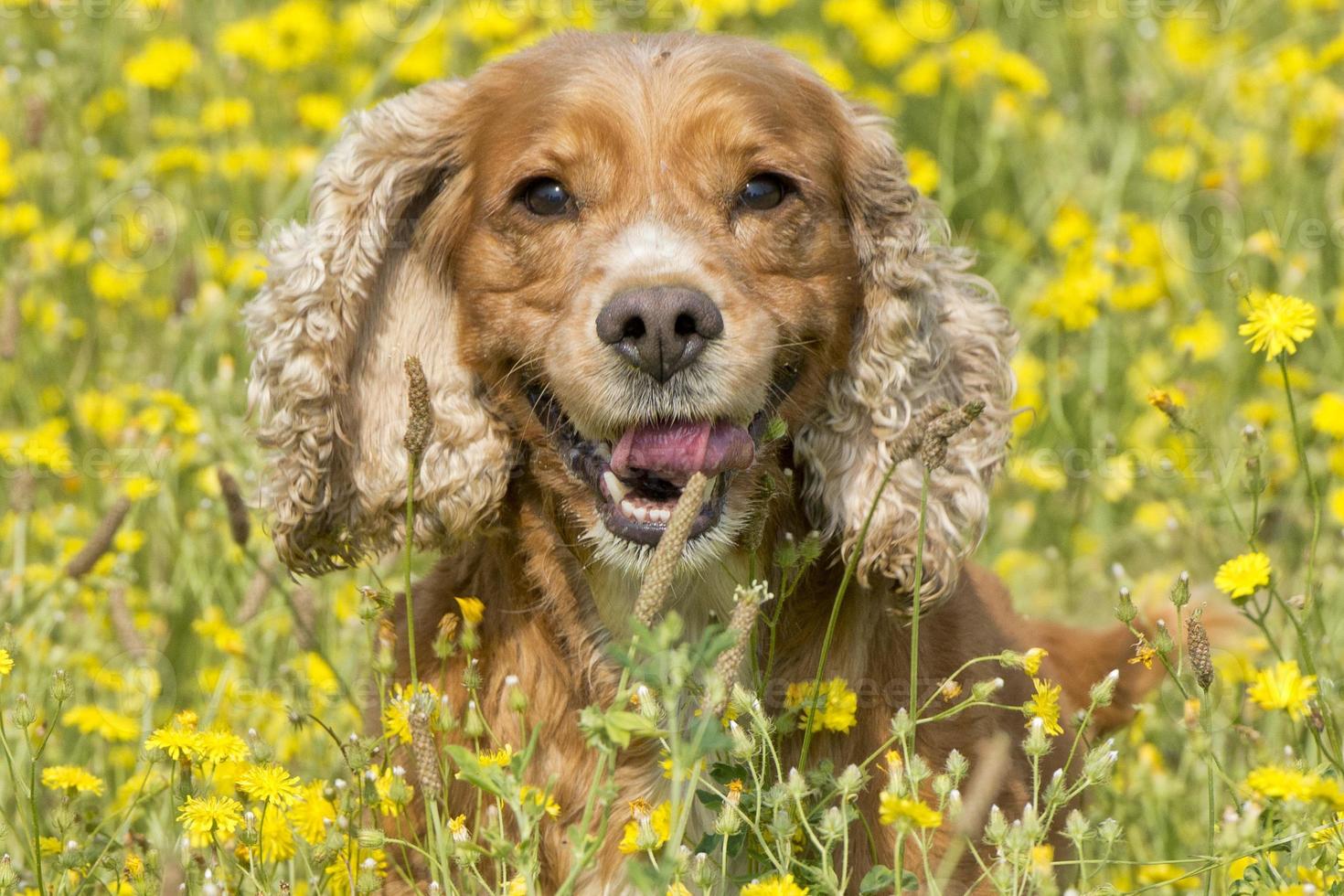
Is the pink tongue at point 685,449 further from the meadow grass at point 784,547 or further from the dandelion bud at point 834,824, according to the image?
the dandelion bud at point 834,824

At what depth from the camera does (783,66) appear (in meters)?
3.79

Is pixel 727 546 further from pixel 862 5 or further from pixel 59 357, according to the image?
pixel 862 5

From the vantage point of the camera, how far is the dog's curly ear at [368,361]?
12.1ft

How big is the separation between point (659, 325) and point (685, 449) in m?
0.28

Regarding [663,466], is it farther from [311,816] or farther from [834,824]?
[834,824]

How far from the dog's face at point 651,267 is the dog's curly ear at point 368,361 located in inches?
3.6

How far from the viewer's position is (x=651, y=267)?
3.33 metres

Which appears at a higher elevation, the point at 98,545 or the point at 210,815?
the point at 210,815

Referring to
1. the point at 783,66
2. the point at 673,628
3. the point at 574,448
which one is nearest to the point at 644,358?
the point at 574,448

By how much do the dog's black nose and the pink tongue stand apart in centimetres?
16

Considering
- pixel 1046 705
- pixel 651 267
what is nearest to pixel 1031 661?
→ pixel 1046 705

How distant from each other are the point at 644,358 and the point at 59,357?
3.28 metres

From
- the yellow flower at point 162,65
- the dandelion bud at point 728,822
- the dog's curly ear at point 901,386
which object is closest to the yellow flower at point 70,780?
the dandelion bud at point 728,822

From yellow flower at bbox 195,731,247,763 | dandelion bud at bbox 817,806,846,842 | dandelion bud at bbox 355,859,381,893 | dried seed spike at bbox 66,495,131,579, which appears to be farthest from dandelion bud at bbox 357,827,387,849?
dried seed spike at bbox 66,495,131,579
